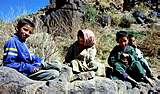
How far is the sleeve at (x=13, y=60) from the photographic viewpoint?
6043mm

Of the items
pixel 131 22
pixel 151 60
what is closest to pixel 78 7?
pixel 131 22

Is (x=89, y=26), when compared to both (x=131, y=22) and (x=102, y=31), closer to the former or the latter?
(x=102, y=31)

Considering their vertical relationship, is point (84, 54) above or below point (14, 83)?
above

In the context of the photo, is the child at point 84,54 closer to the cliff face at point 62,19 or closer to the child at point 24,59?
the child at point 24,59

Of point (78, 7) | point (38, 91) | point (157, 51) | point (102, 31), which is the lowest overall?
point (38, 91)

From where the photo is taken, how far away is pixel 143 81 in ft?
24.1

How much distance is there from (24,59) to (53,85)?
0.59 metres

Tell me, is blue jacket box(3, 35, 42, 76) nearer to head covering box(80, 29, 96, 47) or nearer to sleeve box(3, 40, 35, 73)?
sleeve box(3, 40, 35, 73)

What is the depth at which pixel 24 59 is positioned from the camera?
619 cm

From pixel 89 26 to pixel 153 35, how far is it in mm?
2024

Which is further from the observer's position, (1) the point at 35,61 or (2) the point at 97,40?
(2) the point at 97,40

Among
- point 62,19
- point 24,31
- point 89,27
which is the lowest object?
point 24,31

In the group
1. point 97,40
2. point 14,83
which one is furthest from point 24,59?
point 97,40

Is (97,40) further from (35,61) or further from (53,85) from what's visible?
(53,85)
